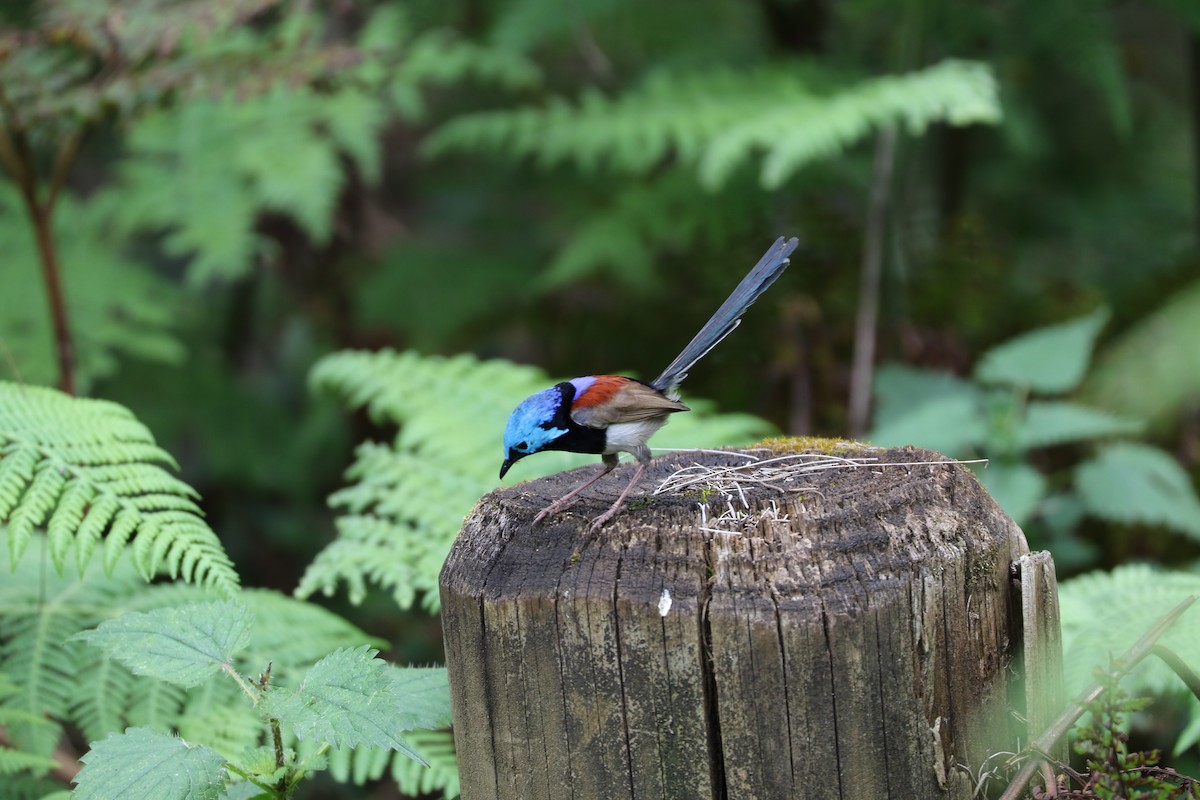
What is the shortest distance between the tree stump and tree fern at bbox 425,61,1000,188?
2.33 m

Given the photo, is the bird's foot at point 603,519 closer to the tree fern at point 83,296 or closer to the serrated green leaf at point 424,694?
the serrated green leaf at point 424,694

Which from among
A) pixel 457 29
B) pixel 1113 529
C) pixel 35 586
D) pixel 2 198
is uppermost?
pixel 457 29

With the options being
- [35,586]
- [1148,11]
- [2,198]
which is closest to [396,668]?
[35,586]

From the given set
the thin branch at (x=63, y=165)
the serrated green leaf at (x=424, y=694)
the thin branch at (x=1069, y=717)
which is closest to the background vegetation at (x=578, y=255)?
the thin branch at (x=63, y=165)

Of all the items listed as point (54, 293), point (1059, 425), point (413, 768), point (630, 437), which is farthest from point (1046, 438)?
point (54, 293)

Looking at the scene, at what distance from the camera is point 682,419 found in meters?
3.54

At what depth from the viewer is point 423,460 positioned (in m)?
3.10

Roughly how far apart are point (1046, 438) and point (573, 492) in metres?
2.34

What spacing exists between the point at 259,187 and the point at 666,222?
6.31 feet

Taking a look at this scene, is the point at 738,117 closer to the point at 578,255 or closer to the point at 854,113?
the point at 854,113

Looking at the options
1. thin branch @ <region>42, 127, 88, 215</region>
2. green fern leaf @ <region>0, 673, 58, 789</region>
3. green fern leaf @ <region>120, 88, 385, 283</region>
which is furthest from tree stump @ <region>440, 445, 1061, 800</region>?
green fern leaf @ <region>120, 88, 385, 283</region>

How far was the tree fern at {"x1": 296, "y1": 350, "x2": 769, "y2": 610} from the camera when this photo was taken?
7.92ft

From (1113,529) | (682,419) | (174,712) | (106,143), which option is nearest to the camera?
(174,712)

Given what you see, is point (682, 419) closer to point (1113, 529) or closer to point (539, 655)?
point (539, 655)
